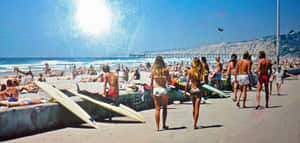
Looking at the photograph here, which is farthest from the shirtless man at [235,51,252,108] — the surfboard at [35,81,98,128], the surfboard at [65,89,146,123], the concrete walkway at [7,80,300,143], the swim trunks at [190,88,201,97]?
the surfboard at [35,81,98,128]

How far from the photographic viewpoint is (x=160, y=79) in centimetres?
516

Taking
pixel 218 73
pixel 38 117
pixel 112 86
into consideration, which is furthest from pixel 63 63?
pixel 38 117

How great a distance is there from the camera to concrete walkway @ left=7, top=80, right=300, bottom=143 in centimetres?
462

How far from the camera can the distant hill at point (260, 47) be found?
404 ft

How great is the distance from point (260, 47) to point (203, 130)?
16326 centimetres

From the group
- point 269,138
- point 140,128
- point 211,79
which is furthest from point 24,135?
point 211,79

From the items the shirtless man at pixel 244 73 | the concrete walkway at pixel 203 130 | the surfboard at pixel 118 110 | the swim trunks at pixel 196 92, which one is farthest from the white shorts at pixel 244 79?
the surfboard at pixel 118 110

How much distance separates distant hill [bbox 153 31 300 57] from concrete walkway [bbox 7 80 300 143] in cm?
11709

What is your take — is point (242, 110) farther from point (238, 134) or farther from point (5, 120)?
point (5, 120)

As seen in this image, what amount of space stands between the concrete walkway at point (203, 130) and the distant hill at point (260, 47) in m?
117

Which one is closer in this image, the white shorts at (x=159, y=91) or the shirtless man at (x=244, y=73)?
the white shorts at (x=159, y=91)

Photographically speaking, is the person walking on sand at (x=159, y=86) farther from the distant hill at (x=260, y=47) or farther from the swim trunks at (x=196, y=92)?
the distant hill at (x=260, y=47)

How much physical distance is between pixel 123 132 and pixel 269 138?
2.47 meters

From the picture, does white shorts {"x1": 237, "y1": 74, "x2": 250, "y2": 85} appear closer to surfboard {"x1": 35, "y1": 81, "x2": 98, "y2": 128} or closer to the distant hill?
surfboard {"x1": 35, "y1": 81, "x2": 98, "y2": 128}
